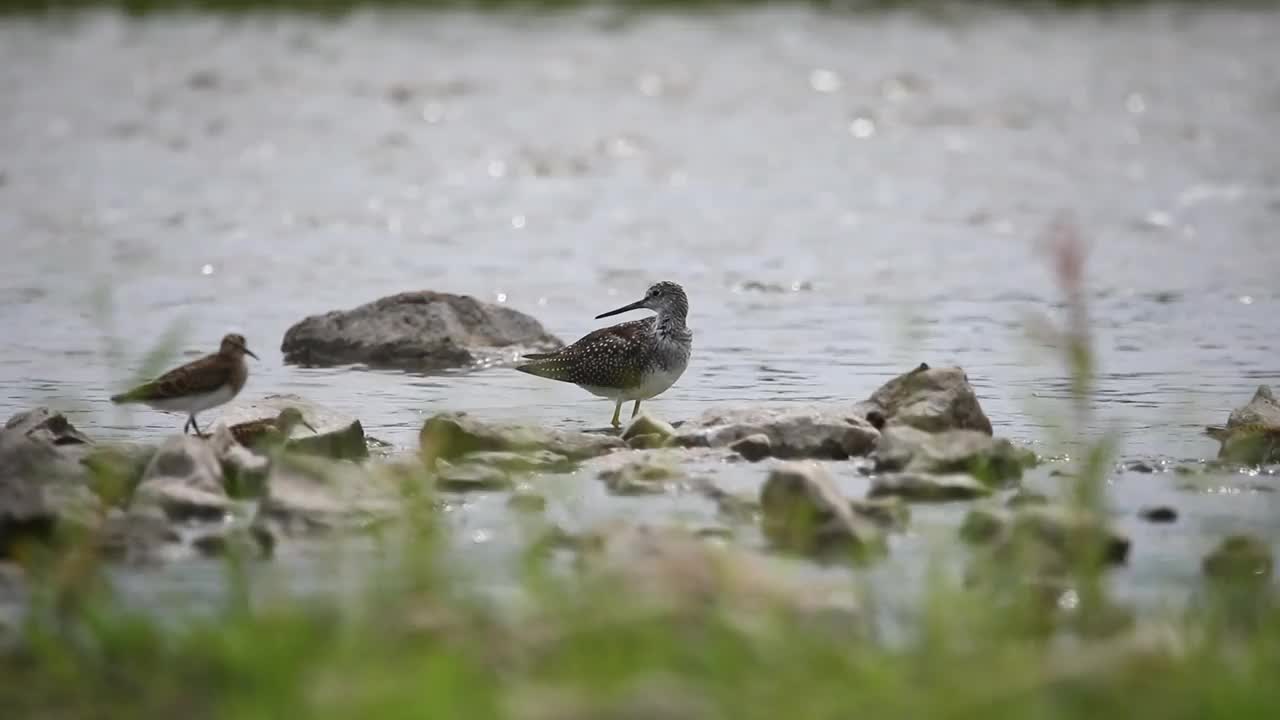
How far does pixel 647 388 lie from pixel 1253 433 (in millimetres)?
3556

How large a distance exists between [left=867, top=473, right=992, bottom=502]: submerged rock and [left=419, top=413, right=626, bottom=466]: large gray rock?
6.25 feet

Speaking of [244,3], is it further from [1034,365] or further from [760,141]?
[1034,365]

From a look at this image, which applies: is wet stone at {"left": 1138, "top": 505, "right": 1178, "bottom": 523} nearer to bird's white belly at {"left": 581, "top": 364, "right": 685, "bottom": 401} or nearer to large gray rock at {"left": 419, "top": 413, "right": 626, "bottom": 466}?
large gray rock at {"left": 419, "top": 413, "right": 626, "bottom": 466}

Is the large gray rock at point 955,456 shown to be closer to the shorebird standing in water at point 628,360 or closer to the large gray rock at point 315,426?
the shorebird standing in water at point 628,360

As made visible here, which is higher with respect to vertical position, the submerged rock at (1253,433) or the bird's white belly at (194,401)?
the bird's white belly at (194,401)

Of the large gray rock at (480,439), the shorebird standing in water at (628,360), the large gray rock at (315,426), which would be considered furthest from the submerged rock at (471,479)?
the shorebird standing in water at (628,360)

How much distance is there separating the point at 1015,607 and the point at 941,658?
93cm

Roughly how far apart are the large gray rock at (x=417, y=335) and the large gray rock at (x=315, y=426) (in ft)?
12.1

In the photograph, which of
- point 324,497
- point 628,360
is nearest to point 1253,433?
point 628,360

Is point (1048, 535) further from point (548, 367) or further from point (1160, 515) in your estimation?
point (548, 367)

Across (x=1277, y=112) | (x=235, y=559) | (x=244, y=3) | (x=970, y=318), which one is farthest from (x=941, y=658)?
(x=244, y=3)

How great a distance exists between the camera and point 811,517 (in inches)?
361

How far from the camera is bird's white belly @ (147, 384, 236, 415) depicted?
1127 cm

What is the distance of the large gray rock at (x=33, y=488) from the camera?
8.88m
